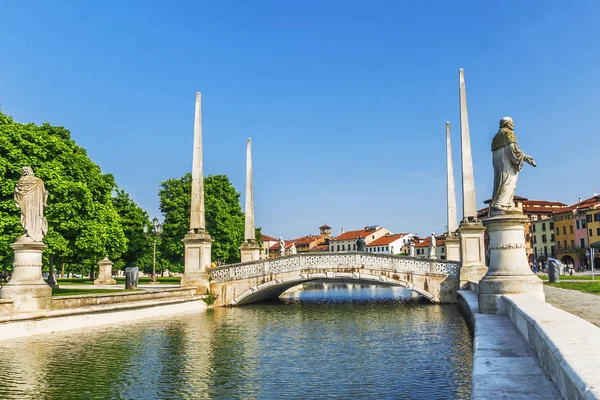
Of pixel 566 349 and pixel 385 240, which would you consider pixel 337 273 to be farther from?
pixel 385 240

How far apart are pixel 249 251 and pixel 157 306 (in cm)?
1326

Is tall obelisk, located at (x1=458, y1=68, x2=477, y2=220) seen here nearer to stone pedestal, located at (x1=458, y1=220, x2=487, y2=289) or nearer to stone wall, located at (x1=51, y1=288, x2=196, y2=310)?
stone pedestal, located at (x1=458, y1=220, x2=487, y2=289)

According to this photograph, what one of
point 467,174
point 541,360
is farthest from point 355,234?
point 541,360

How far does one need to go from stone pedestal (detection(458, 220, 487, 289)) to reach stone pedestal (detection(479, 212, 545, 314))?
525 inches

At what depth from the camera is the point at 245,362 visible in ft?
37.8

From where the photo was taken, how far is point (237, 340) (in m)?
14.9

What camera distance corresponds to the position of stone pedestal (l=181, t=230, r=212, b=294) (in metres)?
25.8

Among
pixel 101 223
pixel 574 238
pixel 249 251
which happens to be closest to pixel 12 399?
pixel 101 223

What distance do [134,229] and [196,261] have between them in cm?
2438

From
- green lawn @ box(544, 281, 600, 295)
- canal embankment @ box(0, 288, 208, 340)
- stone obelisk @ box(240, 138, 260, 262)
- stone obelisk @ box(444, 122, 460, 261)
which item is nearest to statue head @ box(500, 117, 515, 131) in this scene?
green lawn @ box(544, 281, 600, 295)

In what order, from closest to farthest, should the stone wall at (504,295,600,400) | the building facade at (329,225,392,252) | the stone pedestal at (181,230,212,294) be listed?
1. the stone wall at (504,295,600,400)
2. the stone pedestal at (181,230,212,294)
3. the building facade at (329,225,392,252)

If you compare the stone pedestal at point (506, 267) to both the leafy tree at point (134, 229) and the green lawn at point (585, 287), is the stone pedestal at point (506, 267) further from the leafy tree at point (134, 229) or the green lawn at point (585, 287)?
the leafy tree at point (134, 229)

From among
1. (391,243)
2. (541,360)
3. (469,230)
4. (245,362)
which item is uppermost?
(391,243)

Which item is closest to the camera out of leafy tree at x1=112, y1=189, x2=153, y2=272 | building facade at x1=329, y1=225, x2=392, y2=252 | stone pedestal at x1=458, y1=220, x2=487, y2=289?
stone pedestal at x1=458, y1=220, x2=487, y2=289
